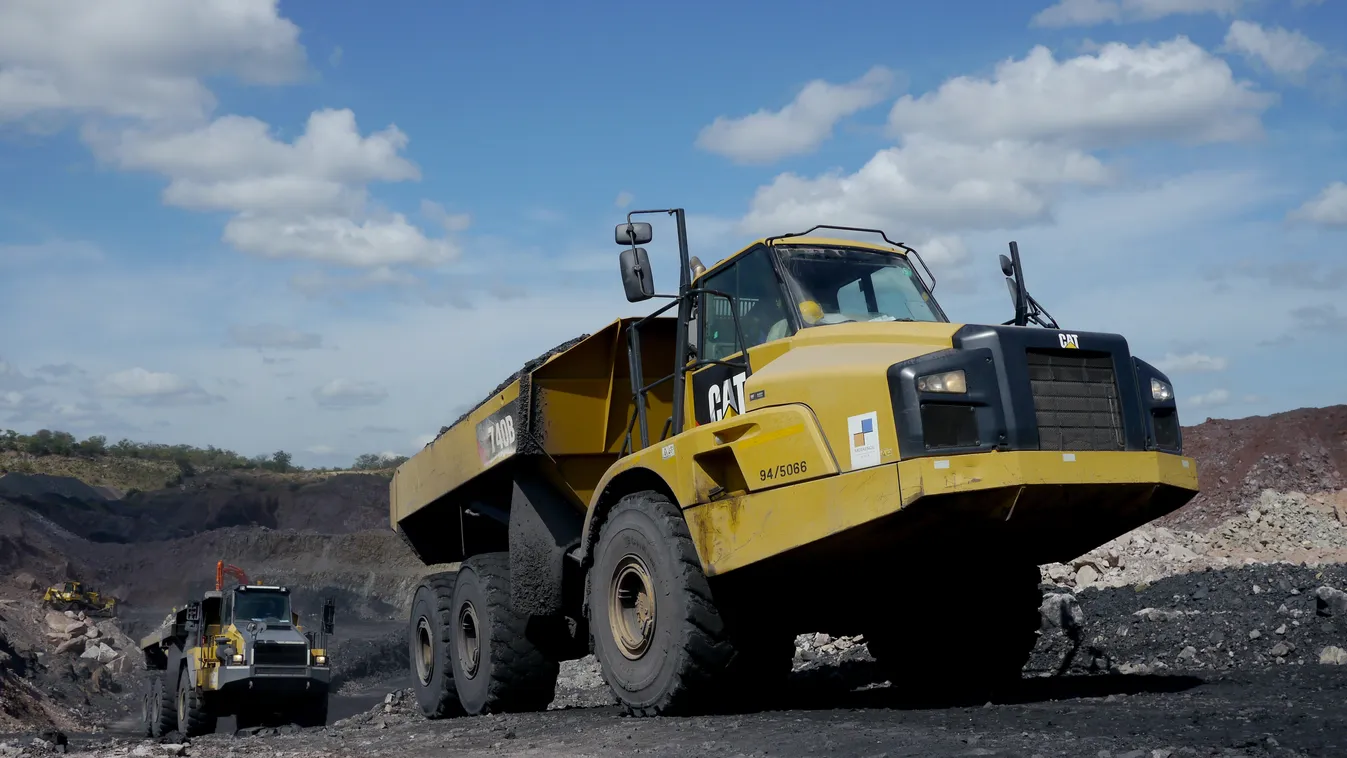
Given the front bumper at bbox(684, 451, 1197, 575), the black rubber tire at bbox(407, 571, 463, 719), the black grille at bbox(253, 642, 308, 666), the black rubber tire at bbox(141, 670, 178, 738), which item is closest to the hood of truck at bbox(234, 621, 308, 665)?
the black grille at bbox(253, 642, 308, 666)

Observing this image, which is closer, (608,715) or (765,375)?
(765,375)

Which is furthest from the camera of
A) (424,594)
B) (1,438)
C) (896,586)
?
(1,438)

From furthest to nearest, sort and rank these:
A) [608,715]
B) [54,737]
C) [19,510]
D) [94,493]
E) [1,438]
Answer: [1,438] < [94,493] < [19,510] < [54,737] < [608,715]

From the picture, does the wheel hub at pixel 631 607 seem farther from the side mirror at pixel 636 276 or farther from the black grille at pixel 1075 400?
the black grille at pixel 1075 400

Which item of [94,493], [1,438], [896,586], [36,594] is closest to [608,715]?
[896,586]

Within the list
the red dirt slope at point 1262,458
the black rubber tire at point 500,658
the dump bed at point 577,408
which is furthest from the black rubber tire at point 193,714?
the red dirt slope at point 1262,458

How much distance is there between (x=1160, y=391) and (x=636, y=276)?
3.10 meters

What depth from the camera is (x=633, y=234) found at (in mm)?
7641

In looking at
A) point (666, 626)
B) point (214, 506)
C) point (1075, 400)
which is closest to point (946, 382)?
point (1075, 400)

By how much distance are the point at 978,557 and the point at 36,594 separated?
1588 inches

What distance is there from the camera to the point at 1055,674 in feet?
31.3

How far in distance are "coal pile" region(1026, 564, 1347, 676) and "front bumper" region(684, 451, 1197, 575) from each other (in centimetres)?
283

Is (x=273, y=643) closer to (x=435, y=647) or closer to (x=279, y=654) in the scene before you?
(x=279, y=654)

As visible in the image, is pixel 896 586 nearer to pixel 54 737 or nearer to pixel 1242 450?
pixel 54 737
